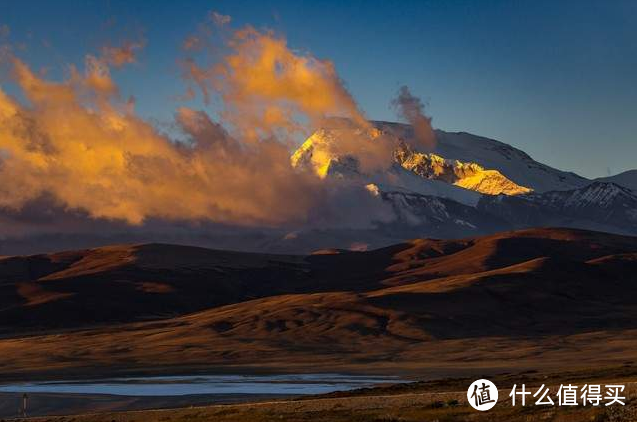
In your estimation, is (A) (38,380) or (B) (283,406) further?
(A) (38,380)

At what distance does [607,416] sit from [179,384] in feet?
301

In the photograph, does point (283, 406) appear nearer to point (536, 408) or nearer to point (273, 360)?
point (536, 408)

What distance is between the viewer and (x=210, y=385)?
136000mm

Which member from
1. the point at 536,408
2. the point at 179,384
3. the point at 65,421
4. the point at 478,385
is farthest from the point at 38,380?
the point at 536,408

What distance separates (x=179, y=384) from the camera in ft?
458

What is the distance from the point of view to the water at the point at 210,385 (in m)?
124
